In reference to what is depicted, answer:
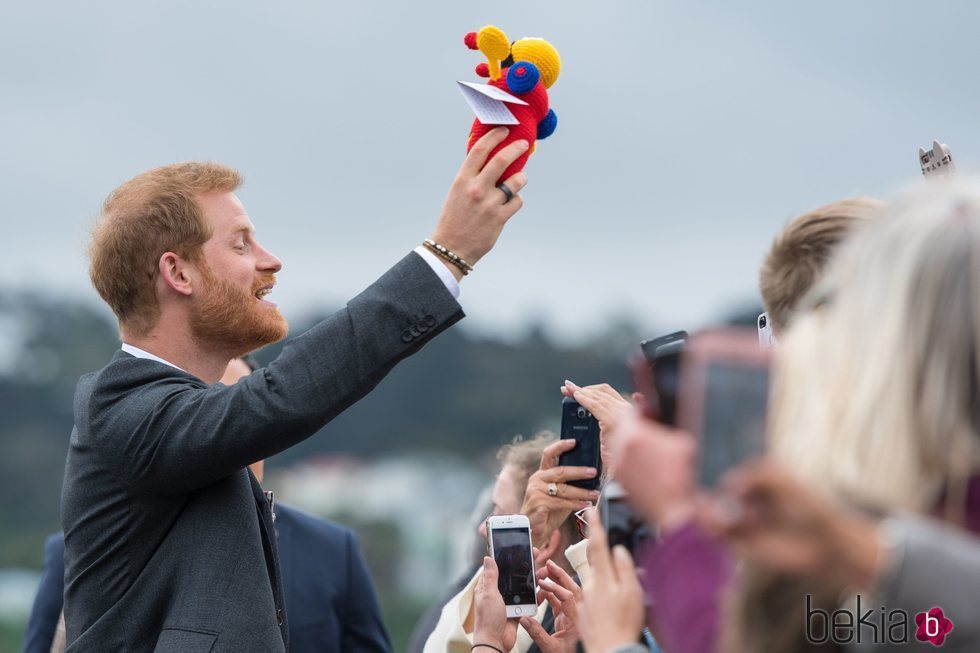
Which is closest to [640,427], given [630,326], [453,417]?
[453,417]

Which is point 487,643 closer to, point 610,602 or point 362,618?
point 610,602

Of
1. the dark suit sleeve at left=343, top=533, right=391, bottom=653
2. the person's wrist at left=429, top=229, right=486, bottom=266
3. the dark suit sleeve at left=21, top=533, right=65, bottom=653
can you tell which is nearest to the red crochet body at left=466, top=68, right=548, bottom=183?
the person's wrist at left=429, top=229, right=486, bottom=266

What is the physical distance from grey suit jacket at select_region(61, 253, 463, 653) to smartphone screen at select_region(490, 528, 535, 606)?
0.58m

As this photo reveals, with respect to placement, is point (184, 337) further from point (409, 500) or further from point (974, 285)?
point (409, 500)

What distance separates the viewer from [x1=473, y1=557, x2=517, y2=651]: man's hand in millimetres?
3299

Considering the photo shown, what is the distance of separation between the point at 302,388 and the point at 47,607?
2.37m

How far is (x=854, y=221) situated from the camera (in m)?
2.20

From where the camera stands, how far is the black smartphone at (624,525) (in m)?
2.17

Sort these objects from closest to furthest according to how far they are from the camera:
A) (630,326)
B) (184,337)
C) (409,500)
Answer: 1. (184,337)
2. (409,500)
3. (630,326)

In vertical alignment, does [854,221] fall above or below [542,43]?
below

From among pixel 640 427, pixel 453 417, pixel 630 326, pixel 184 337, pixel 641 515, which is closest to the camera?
pixel 640 427

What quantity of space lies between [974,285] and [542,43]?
1649 mm

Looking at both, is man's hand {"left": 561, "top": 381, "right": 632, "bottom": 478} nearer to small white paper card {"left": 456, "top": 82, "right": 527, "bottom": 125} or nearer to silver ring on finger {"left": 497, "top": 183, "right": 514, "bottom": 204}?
silver ring on finger {"left": 497, "top": 183, "right": 514, "bottom": 204}

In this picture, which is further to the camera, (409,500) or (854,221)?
(409,500)
